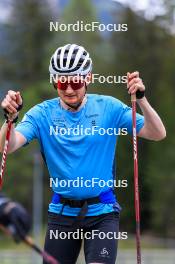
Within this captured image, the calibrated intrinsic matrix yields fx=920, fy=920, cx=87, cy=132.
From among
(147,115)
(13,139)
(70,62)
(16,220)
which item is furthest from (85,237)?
(16,220)

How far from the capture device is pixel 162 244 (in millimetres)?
58625

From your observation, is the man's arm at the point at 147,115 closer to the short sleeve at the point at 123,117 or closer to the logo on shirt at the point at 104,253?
the short sleeve at the point at 123,117

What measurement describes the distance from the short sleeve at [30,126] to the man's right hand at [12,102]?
438mm

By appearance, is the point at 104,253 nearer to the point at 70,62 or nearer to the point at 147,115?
the point at 147,115

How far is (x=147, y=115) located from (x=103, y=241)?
3.80ft

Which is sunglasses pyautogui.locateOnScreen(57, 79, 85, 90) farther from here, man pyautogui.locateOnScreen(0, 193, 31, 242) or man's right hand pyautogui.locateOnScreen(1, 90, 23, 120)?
man pyautogui.locateOnScreen(0, 193, 31, 242)

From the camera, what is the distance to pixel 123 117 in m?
8.14

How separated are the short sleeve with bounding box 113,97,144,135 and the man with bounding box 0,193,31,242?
83.5 inches

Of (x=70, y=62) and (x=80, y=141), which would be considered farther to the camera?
Answer: (x=70, y=62)

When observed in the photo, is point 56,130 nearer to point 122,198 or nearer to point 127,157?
point 122,198

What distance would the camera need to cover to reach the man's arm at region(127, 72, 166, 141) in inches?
310

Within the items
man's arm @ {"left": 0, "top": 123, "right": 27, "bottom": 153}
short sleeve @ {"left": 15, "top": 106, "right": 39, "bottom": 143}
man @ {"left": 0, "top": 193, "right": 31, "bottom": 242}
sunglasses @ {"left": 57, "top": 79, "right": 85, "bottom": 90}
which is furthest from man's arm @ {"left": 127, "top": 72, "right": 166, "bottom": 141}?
man @ {"left": 0, "top": 193, "right": 31, "bottom": 242}

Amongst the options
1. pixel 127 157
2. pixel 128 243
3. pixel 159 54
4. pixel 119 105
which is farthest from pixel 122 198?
pixel 119 105

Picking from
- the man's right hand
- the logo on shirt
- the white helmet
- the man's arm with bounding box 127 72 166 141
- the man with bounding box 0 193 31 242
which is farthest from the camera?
the white helmet
